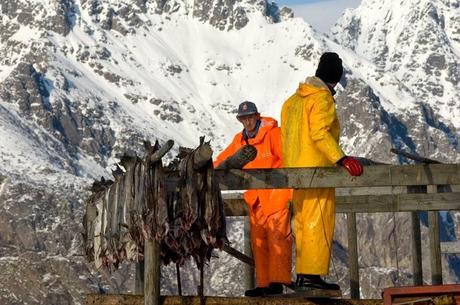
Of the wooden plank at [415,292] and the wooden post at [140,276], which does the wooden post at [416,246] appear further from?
the wooden plank at [415,292]

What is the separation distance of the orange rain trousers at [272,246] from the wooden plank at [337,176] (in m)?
1.82

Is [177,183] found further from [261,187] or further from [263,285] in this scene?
[263,285]

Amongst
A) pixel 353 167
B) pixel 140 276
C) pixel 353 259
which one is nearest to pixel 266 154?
pixel 140 276

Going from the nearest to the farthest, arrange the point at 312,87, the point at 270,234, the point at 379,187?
the point at 312,87 < the point at 270,234 < the point at 379,187

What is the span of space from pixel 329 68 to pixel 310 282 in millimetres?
2036

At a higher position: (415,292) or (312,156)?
(312,156)

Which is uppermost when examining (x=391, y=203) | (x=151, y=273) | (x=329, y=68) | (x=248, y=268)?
(x=329, y=68)

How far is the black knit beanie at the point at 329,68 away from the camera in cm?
1166

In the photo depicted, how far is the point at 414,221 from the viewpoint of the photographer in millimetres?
17016

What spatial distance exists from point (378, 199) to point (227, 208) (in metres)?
2.33

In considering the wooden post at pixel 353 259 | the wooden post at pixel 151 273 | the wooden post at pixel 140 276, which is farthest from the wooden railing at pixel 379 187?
the wooden post at pixel 140 276

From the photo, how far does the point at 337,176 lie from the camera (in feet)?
35.0

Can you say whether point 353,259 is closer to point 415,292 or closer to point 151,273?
point 151,273

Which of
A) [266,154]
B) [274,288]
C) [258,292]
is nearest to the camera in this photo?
[258,292]
